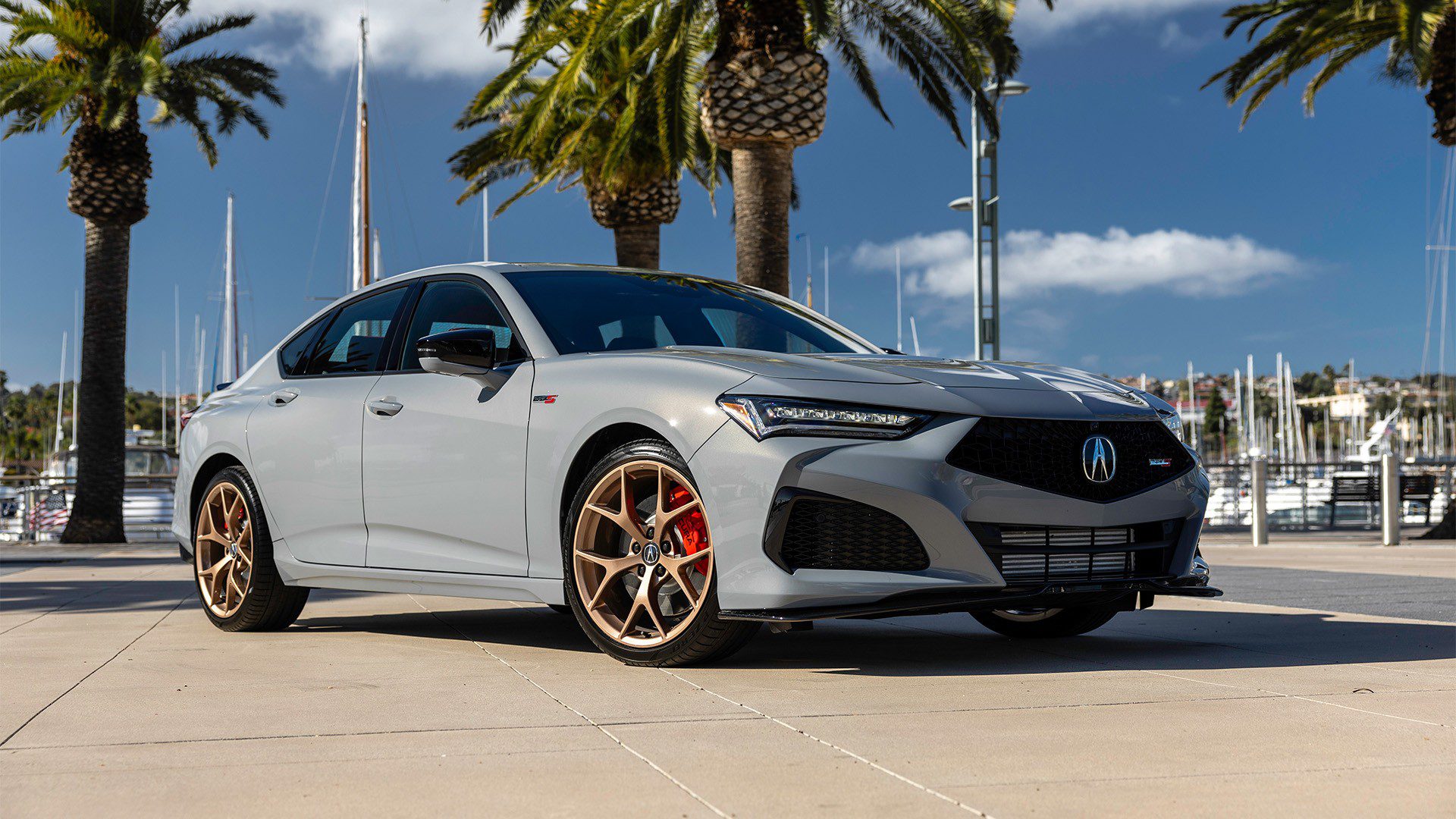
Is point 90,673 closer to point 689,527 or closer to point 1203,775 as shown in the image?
point 689,527

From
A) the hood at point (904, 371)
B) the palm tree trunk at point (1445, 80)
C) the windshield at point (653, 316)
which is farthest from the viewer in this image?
the palm tree trunk at point (1445, 80)

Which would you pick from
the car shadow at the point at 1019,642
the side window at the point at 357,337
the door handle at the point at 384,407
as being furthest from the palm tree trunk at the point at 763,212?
the door handle at the point at 384,407

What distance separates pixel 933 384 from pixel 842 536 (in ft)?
1.97

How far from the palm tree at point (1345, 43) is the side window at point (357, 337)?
52.4ft

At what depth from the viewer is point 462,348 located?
17.4 feet

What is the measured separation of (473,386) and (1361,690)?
321 centimetres

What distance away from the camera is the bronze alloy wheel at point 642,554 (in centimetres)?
464

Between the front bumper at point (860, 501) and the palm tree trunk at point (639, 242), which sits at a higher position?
the palm tree trunk at point (639, 242)

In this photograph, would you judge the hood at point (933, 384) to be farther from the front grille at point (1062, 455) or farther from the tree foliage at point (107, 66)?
the tree foliage at point (107, 66)

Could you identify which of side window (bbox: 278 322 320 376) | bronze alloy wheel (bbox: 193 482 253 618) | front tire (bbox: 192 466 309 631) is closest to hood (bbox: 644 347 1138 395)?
side window (bbox: 278 322 320 376)

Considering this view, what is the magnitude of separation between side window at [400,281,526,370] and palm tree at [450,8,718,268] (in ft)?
35.0

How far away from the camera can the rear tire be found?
18.9ft

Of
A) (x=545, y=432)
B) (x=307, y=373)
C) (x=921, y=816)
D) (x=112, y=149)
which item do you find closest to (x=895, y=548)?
(x=545, y=432)

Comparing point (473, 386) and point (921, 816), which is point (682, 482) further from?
point (921, 816)
